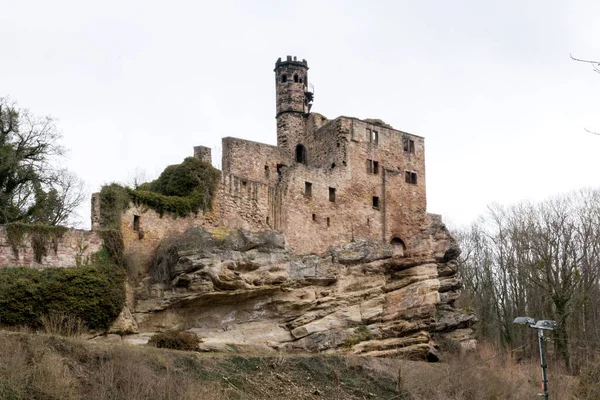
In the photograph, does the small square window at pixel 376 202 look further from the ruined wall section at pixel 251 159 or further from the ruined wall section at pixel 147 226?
the ruined wall section at pixel 147 226

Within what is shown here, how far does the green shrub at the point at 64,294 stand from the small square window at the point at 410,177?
16737 mm

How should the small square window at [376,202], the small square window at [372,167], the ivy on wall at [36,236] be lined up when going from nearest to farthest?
the ivy on wall at [36,236]
the small square window at [376,202]
the small square window at [372,167]

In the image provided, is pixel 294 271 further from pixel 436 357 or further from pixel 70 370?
pixel 70 370

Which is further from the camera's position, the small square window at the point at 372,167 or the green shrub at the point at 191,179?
the small square window at the point at 372,167

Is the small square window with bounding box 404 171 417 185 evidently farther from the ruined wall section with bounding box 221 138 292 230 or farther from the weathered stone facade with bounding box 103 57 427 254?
the ruined wall section with bounding box 221 138 292 230

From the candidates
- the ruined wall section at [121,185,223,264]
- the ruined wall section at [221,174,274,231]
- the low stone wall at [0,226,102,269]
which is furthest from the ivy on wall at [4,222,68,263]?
the ruined wall section at [221,174,274,231]

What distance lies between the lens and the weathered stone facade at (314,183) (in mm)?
38750

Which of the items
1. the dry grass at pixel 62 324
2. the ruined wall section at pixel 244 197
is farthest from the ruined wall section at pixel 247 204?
the dry grass at pixel 62 324

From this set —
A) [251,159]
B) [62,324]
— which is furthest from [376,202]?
[62,324]

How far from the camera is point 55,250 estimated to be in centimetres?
3362

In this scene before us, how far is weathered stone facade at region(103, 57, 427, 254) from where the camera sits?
3875 cm

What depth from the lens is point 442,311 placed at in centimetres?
4053

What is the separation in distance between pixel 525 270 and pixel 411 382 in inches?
640

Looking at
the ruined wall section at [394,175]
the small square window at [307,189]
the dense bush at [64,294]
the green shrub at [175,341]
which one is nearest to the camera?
the dense bush at [64,294]
